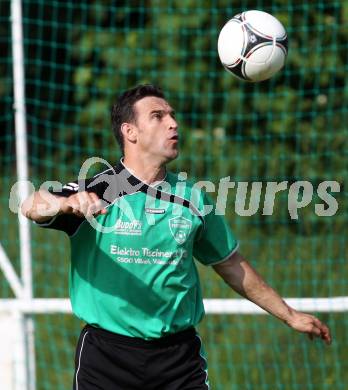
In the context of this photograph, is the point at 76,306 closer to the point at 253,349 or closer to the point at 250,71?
the point at 250,71

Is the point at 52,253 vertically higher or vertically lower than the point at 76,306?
lower

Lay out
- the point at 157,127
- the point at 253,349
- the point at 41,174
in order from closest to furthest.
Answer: the point at 157,127 < the point at 253,349 < the point at 41,174

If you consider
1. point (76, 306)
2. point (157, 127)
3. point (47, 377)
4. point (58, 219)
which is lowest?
point (47, 377)

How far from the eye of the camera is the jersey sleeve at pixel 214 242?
4.86 m

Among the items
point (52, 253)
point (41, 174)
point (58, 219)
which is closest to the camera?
point (58, 219)

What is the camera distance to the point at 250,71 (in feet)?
16.7

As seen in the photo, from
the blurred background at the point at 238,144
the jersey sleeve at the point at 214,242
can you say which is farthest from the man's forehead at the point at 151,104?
the blurred background at the point at 238,144

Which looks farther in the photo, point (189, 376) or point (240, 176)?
point (240, 176)

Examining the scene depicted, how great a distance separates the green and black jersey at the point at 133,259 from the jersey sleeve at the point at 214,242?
0.42 feet

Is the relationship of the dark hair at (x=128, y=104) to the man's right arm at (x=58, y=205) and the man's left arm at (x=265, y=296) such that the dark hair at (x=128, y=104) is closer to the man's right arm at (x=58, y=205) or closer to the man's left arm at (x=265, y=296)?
the man's right arm at (x=58, y=205)

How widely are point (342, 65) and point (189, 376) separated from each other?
145 inches

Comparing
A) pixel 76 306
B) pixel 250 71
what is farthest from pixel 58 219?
pixel 250 71

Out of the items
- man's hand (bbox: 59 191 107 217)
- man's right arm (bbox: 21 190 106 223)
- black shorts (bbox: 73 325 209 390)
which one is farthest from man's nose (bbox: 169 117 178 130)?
black shorts (bbox: 73 325 209 390)

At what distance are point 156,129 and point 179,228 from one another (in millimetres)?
500
